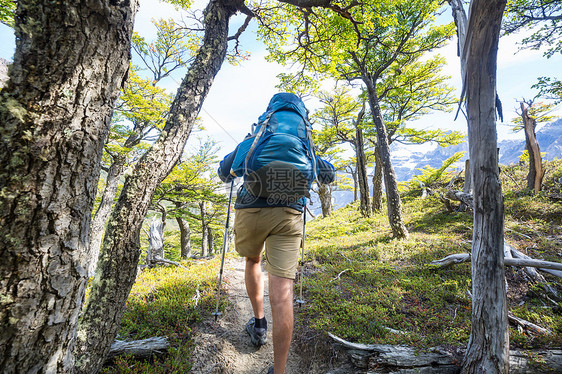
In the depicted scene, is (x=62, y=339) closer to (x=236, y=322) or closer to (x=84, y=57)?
(x=84, y=57)

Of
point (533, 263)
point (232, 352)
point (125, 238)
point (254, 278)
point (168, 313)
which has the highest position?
point (125, 238)

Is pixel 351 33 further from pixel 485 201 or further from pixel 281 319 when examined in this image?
pixel 281 319

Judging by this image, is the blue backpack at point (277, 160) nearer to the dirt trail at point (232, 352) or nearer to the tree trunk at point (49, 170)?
the tree trunk at point (49, 170)

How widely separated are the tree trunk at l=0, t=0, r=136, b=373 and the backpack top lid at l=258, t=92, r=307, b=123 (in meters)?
1.37

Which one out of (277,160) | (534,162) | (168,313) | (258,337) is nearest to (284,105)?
(277,160)

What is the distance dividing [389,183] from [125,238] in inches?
283

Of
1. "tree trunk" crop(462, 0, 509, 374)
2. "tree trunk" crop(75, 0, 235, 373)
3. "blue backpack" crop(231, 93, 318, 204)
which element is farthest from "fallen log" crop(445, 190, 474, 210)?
"tree trunk" crop(75, 0, 235, 373)

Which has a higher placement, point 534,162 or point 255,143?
point 534,162

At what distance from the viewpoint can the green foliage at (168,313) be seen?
2400 mm

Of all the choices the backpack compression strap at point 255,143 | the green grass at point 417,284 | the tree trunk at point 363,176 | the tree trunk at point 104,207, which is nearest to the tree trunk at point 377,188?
the tree trunk at point 363,176

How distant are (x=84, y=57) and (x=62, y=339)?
1687 mm

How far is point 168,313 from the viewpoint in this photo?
3.29 metres

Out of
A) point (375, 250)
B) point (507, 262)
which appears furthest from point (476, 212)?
point (375, 250)

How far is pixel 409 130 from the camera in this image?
14320 millimetres
